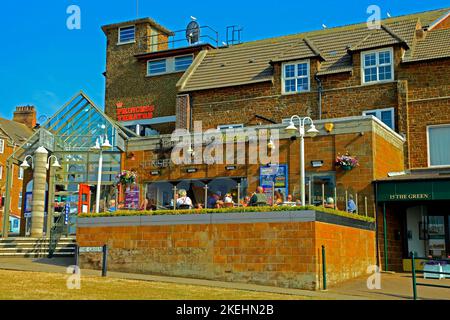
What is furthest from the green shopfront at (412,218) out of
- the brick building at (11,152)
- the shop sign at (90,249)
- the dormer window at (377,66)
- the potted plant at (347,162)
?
the brick building at (11,152)

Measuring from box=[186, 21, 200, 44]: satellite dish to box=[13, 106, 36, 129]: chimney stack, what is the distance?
31.0 meters

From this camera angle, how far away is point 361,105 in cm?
2852

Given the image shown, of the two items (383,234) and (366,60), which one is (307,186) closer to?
(383,234)

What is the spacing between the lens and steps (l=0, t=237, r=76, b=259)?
24.0 m

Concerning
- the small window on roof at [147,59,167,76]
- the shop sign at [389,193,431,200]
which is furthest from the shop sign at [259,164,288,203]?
the small window on roof at [147,59,167,76]

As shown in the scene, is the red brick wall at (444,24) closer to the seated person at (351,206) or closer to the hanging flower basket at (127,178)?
the seated person at (351,206)

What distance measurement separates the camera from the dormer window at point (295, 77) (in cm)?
2994

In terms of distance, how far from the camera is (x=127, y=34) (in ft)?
126

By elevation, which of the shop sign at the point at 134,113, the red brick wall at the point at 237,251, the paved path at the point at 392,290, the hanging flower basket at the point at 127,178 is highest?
the shop sign at the point at 134,113

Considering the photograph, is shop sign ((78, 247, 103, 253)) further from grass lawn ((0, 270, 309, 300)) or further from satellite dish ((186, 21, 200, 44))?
satellite dish ((186, 21, 200, 44))

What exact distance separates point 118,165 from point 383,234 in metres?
12.1

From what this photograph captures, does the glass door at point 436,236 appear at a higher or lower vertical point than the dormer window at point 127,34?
lower

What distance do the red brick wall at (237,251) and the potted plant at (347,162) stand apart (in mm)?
3418
